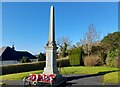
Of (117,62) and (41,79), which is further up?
(117,62)

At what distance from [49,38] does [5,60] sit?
1148 inches

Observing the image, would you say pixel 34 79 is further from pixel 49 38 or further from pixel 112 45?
pixel 112 45

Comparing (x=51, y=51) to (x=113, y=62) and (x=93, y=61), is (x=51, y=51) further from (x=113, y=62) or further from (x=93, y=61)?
(x=93, y=61)

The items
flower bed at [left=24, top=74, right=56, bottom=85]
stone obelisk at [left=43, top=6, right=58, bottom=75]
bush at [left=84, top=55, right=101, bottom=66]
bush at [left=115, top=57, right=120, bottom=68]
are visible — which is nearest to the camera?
flower bed at [left=24, top=74, right=56, bottom=85]

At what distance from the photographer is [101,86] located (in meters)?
16.5

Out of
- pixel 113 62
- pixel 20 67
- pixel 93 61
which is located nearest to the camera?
pixel 113 62

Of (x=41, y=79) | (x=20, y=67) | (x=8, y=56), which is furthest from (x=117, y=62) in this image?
(x=8, y=56)

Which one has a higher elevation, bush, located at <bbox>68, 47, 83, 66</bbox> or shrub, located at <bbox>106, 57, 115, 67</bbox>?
bush, located at <bbox>68, 47, 83, 66</bbox>

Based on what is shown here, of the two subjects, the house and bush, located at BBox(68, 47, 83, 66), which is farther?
the house

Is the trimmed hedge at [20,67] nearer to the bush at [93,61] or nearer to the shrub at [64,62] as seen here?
the shrub at [64,62]

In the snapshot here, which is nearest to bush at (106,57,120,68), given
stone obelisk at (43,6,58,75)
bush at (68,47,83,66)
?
bush at (68,47,83,66)

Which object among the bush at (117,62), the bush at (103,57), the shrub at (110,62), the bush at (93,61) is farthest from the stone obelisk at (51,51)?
the bush at (103,57)

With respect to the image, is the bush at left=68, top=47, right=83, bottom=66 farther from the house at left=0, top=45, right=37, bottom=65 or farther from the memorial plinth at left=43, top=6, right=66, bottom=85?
the memorial plinth at left=43, top=6, right=66, bottom=85

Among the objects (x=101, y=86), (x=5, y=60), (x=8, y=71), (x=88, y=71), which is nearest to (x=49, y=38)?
(x=101, y=86)
